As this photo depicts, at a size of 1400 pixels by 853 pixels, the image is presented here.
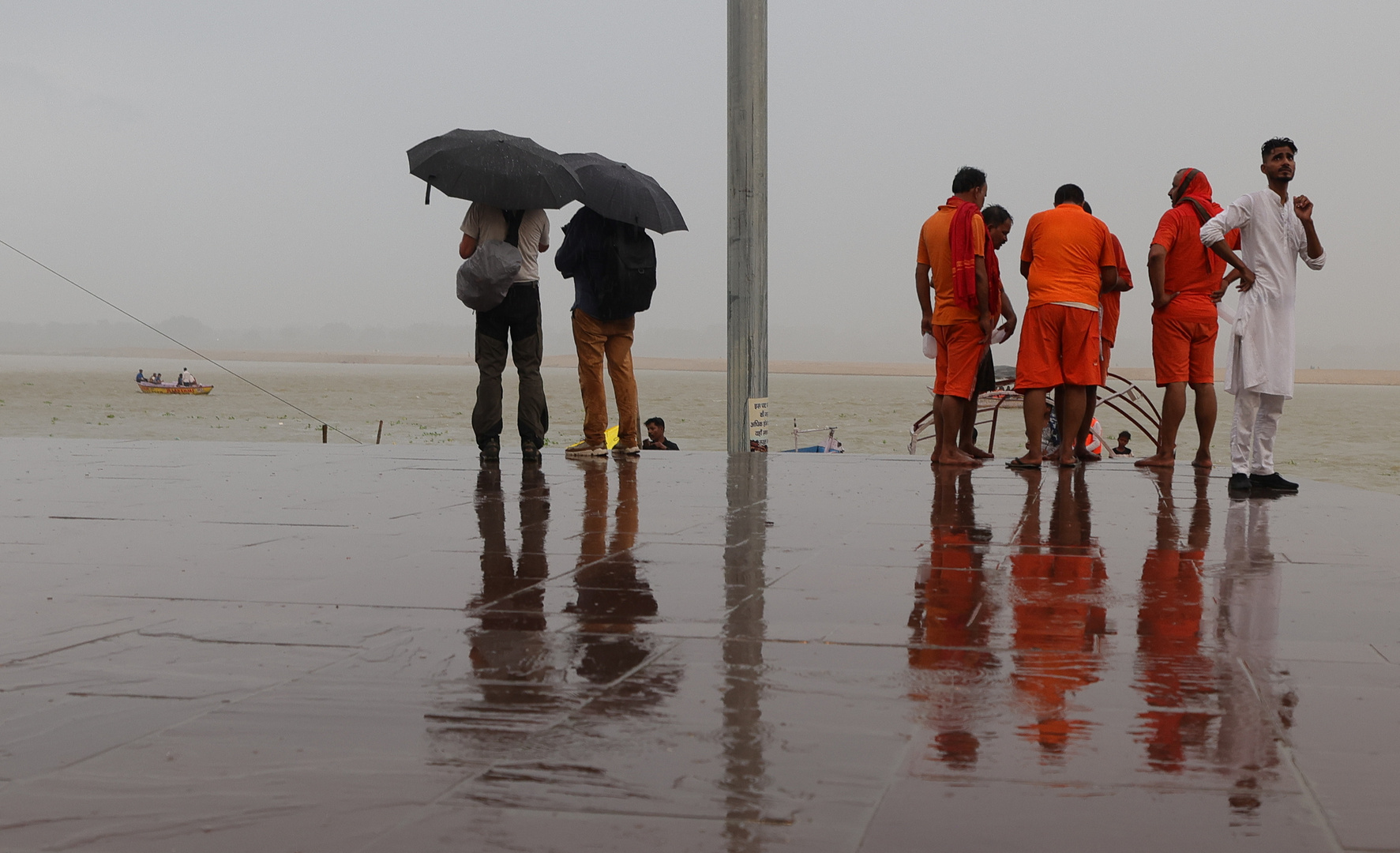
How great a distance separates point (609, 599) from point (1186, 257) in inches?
228

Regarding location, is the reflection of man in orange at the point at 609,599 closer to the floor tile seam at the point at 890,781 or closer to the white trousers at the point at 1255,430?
the floor tile seam at the point at 890,781

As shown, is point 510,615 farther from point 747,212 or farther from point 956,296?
point 747,212

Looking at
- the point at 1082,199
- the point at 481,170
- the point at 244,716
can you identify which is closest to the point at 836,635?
the point at 244,716

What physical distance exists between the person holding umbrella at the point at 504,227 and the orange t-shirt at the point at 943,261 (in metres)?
2.21

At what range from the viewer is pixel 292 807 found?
72.2 inches

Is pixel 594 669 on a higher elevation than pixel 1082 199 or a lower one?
lower

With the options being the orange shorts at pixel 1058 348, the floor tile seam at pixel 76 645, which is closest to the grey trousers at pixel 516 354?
the orange shorts at pixel 1058 348

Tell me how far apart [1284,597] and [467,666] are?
2.26 meters


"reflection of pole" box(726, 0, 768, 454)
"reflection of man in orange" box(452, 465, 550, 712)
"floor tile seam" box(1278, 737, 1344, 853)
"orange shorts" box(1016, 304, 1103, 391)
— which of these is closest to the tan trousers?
"reflection of pole" box(726, 0, 768, 454)

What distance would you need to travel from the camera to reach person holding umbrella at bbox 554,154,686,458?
828 centimetres

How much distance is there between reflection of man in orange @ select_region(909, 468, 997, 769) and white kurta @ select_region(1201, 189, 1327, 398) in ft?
7.76

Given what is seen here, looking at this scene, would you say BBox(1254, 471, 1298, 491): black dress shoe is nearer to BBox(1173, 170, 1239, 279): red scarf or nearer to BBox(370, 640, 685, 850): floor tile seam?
BBox(1173, 170, 1239, 279): red scarf

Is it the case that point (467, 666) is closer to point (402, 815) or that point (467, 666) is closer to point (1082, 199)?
point (402, 815)

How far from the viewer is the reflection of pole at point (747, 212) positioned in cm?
977
